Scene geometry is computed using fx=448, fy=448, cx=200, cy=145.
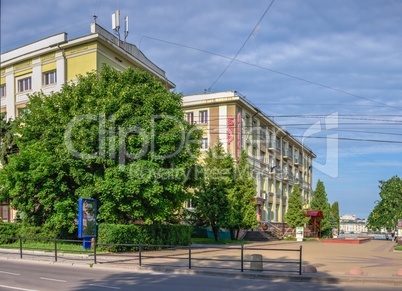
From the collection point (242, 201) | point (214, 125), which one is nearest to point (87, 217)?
point (242, 201)

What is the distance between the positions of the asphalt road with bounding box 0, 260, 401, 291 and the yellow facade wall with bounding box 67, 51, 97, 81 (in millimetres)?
23144

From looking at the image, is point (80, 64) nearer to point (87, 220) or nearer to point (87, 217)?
point (87, 217)

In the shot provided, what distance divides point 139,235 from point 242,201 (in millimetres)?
15337

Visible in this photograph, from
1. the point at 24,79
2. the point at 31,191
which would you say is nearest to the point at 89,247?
the point at 31,191

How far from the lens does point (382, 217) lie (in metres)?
78.6

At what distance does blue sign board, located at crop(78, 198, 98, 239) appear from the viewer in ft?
76.2

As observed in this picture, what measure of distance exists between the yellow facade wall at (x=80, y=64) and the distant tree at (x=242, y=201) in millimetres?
15459

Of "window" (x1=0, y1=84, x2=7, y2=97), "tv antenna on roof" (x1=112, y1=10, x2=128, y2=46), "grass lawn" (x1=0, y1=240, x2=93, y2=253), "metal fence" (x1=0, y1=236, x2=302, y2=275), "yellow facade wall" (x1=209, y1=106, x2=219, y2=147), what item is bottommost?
"grass lawn" (x1=0, y1=240, x2=93, y2=253)

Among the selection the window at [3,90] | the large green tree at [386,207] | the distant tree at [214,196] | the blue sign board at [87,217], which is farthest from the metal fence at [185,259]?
the large green tree at [386,207]

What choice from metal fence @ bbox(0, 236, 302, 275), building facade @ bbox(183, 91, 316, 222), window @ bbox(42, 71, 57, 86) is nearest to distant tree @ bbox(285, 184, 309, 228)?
building facade @ bbox(183, 91, 316, 222)

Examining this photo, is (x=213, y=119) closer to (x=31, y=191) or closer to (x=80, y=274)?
(x=31, y=191)

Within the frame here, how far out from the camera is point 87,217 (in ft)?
77.6

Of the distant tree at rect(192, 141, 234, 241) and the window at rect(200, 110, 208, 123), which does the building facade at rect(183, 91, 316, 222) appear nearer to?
the window at rect(200, 110, 208, 123)

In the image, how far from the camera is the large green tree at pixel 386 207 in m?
75.5
